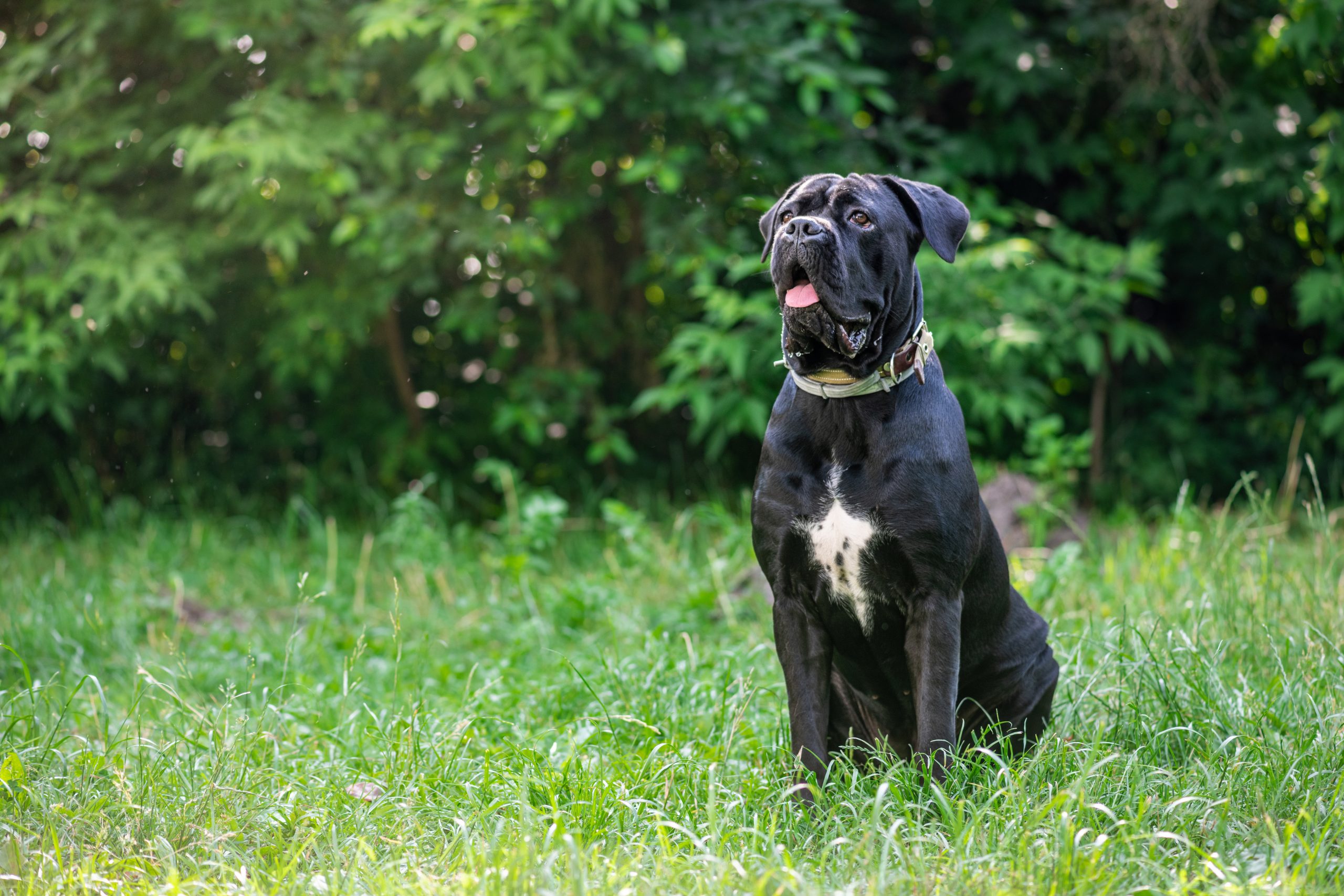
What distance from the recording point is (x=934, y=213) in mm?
2609

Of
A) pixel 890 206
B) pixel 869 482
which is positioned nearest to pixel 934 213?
pixel 890 206

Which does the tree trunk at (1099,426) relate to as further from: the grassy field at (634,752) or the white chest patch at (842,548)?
the white chest patch at (842,548)

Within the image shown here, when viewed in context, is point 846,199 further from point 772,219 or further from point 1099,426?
point 1099,426

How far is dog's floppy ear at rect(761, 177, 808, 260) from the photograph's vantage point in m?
2.70

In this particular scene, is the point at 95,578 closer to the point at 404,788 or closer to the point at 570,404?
the point at 570,404

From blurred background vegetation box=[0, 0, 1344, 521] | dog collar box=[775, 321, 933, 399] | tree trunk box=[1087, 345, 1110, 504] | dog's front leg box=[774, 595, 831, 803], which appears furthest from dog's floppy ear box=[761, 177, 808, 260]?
tree trunk box=[1087, 345, 1110, 504]

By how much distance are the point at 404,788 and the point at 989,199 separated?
4006 millimetres

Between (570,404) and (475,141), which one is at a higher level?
(475,141)

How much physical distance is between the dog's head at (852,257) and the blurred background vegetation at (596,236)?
6.69 feet

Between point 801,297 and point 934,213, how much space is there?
40 centimetres

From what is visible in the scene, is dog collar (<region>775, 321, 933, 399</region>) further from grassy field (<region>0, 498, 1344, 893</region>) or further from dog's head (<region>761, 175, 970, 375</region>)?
grassy field (<region>0, 498, 1344, 893</region>)

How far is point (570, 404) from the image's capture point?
5.96 m

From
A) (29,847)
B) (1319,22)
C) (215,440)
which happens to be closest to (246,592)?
(215,440)

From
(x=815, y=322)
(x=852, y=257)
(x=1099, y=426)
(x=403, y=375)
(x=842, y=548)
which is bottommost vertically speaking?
(x=1099, y=426)
